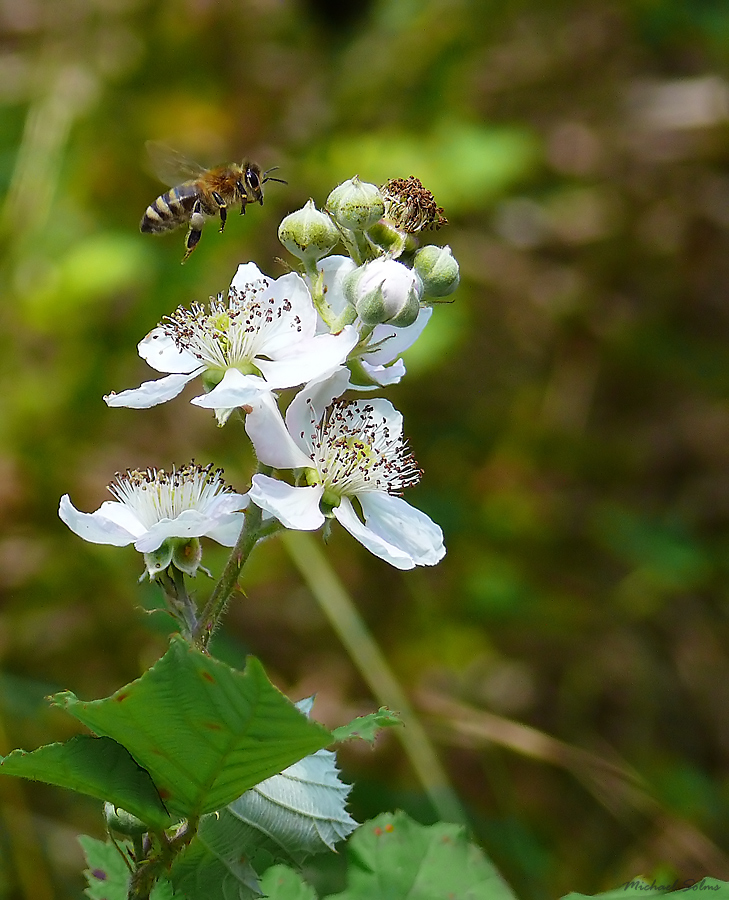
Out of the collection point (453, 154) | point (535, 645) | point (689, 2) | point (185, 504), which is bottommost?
point (535, 645)

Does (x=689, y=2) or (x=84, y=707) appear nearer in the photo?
(x=84, y=707)

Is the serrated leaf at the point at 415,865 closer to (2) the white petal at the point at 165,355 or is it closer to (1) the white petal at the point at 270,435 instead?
(1) the white petal at the point at 270,435

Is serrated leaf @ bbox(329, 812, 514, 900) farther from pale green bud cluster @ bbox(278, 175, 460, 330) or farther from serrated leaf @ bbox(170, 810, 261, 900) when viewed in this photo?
pale green bud cluster @ bbox(278, 175, 460, 330)

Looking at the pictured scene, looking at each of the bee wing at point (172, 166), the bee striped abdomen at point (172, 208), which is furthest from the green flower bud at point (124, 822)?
the bee wing at point (172, 166)

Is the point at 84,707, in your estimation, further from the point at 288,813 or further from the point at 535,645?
the point at 535,645

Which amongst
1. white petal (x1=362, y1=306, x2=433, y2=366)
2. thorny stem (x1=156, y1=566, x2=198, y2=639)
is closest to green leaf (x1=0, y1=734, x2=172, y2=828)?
thorny stem (x1=156, y1=566, x2=198, y2=639)

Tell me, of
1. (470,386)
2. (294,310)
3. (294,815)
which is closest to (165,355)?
(294,310)

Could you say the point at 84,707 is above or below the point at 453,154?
below

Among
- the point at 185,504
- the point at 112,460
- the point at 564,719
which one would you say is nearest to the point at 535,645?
the point at 564,719
